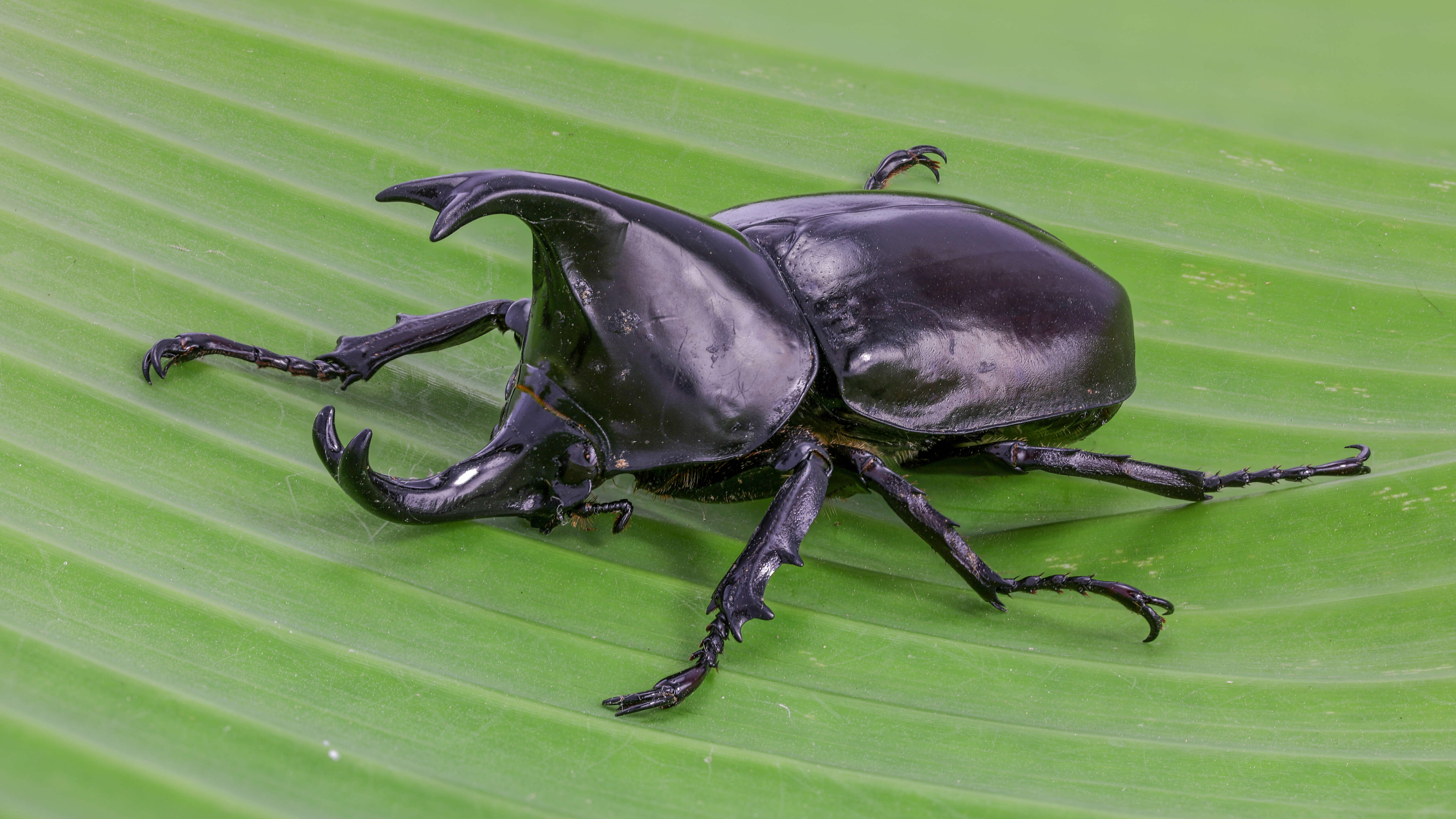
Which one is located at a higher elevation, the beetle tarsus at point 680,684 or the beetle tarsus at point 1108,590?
the beetle tarsus at point 1108,590

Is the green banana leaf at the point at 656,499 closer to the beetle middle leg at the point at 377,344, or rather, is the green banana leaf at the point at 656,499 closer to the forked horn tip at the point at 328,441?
the beetle middle leg at the point at 377,344

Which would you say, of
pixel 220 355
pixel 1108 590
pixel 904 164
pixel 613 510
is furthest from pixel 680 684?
pixel 904 164

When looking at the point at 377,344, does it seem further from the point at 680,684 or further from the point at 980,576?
the point at 980,576

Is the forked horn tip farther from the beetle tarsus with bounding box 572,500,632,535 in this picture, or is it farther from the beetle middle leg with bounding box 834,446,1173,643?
the beetle middle leg with bounding box 834,446,1173,643

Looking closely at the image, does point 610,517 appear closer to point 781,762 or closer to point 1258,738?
point 781,762

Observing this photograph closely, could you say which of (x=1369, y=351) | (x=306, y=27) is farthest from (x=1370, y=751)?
(x=306, y=27)

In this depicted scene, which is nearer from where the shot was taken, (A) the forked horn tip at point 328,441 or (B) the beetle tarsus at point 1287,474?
(A) the forked horn tip at point 328,441

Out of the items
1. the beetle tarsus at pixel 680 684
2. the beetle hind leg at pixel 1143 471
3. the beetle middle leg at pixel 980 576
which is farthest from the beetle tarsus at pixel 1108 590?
the beetle tarsus at pixel 680 684
